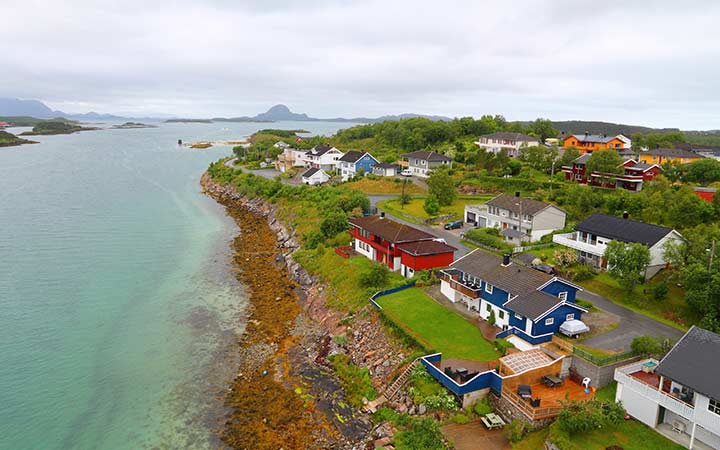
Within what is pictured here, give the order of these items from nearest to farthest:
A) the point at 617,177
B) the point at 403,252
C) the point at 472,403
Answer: the point at 472,403, the point at 403,252, the point at 617,177

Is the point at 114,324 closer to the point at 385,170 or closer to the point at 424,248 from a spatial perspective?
the point at 424,248

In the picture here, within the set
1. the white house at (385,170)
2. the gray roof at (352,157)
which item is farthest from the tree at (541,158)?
the gray roof at (352,157)

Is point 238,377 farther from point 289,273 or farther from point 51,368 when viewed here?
point 289,273

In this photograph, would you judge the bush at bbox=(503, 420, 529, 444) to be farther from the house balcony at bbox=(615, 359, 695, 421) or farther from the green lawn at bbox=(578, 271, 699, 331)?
the green lawn at bbox=(578, 271, 699, 331)

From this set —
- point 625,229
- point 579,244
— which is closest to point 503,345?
point 579,244

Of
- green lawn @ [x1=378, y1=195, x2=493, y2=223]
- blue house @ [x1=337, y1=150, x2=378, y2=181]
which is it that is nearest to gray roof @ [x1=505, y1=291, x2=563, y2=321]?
green lawn @ [x1=378, y1=195, x2=493, y2=223]

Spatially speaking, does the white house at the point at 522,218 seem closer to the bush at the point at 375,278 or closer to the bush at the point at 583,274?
the bush at the point at 583,274

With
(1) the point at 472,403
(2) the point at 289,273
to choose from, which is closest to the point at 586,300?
(1) the point at 472,403
